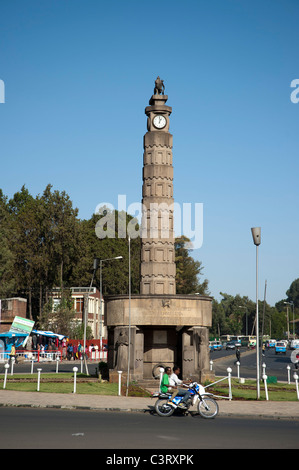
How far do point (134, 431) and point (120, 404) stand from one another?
22.6 ft

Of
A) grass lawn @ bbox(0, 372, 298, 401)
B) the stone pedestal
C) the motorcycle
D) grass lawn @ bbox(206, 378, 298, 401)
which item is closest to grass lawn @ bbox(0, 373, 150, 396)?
grass lawn @ bbox(0, 372, 298, 401)

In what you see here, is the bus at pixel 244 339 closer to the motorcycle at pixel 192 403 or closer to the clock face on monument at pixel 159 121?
the clock face on monument at pixel 159 121

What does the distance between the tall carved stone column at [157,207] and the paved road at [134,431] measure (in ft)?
43.6

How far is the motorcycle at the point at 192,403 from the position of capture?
17812mm

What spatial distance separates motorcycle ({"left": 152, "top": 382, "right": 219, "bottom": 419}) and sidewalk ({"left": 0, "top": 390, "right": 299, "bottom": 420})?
1.11 metres

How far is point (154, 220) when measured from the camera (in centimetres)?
3203

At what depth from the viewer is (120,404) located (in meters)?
20.8

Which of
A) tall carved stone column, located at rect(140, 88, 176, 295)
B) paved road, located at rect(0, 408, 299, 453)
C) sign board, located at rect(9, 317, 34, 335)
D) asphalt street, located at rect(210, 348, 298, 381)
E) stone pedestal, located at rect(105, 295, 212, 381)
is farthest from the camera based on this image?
sign board, located at rect(9, 317, 34, 335)

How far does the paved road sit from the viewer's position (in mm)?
11984

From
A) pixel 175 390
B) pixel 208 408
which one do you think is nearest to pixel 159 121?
pixel 175 390

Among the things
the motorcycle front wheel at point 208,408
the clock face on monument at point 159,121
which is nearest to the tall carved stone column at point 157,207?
the clock face on monument at point 159,121

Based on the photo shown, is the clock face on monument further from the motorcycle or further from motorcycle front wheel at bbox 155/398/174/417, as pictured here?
motorcycle front wheel at bbox 155/398/174/417
